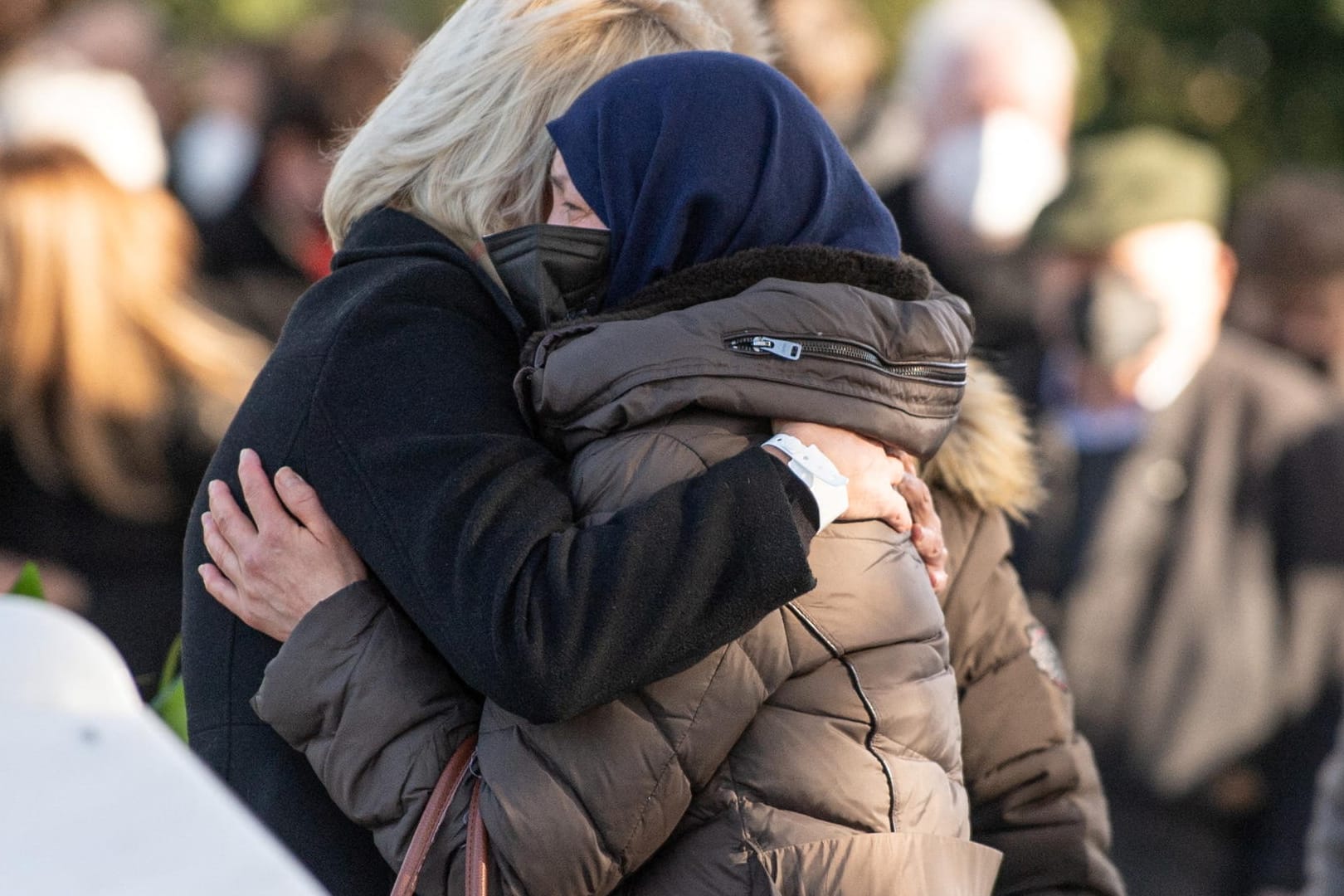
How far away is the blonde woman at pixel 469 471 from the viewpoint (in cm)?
163

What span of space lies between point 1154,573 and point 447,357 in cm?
284

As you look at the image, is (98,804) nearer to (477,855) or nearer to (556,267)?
(477,855)

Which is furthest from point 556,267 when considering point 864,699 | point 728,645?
point 864,699

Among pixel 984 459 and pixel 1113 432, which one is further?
pixel 1113 432

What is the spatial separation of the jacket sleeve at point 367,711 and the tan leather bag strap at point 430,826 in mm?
17

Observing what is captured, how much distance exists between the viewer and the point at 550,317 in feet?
6.05

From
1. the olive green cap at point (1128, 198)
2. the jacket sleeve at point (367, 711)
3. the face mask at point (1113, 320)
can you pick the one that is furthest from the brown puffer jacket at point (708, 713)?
the olive green cap at point (1128, 198)

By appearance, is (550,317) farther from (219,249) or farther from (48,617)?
(219,249)

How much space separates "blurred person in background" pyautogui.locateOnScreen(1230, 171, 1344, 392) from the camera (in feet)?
16.3

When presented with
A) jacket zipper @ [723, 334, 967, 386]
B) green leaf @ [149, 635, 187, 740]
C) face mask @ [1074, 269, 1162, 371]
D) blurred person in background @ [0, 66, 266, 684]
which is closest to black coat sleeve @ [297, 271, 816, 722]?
jacket zipper @ [723, 334, 967, 386]

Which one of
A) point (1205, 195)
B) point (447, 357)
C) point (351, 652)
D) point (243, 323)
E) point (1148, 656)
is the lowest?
point (1148, 656)

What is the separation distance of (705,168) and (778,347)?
0.69 ft

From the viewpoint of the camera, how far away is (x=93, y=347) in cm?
395

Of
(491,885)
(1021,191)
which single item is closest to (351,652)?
(491,885)
